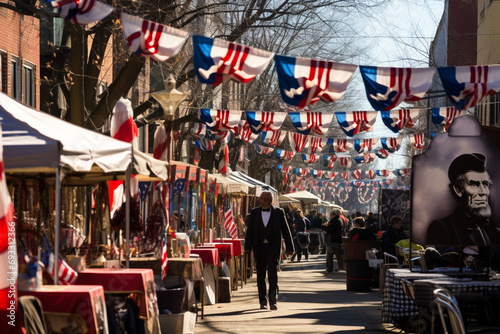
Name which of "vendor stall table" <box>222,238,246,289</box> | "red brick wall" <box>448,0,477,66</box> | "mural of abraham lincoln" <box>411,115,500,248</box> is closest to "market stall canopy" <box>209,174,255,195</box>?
"vendor stall table" <box>222,238,246,289</box>

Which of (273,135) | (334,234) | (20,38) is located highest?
(20,38)

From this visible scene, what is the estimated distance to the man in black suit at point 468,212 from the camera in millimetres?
11906

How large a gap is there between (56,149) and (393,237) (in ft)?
40.3

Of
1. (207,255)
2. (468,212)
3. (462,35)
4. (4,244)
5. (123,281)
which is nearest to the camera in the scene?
(4,244)

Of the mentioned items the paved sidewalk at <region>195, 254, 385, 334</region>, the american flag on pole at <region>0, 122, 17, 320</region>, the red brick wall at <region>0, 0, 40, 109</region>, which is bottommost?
the paved sidewalk at <region>195, 254, 385, 334</region>

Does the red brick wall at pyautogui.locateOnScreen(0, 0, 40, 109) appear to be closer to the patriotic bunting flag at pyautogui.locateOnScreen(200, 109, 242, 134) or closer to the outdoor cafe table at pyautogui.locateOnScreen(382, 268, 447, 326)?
the patriotic bunting flag at pyautogui.locateOnScreen(200, 109, 242, 134)

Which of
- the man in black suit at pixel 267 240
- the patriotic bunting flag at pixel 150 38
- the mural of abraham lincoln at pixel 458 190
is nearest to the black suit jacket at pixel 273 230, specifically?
the man in black suit at pixel 267 240

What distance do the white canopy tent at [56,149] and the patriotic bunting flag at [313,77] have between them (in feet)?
13.2

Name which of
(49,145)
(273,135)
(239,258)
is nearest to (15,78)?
(239,258)

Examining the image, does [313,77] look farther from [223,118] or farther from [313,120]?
[313,120]

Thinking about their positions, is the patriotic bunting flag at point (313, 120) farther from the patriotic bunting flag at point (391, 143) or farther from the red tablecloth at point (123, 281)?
the red tablecloth at point (123, 281)

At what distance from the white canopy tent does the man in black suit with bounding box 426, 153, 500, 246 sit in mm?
3918

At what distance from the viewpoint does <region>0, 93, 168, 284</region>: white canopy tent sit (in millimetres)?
8352

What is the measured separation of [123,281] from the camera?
9664mm
